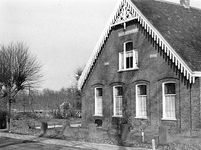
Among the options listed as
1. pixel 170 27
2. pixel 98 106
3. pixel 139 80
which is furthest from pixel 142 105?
pixel 170 27

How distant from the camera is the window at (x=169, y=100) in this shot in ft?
69.1

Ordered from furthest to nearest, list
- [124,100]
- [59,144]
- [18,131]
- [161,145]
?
[18,131]
[124,100]
[59,144]
[161,145]

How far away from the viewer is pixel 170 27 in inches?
901

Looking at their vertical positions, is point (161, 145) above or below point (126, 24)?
below

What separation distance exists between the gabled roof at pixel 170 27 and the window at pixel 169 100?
5.39ft

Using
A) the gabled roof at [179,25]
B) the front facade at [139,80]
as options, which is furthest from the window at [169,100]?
the gabled roof at [179,25]

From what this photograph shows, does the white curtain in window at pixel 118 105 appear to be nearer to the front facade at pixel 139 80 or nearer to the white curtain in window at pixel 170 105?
the front facade at pixel 139 80

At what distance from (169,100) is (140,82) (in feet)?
9.49

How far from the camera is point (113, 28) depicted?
26344 millimetres

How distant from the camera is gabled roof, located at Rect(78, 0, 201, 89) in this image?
2000 cm

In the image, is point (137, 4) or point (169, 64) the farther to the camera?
point (137, 4)

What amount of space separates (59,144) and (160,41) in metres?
8.80

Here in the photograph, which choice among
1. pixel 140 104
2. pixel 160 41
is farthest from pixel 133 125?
pixel 160 41

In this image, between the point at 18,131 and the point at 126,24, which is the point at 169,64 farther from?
the point at 18,131
